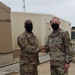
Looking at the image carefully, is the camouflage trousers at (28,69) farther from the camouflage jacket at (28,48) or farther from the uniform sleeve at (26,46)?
the uniform sleeve at (26,46)

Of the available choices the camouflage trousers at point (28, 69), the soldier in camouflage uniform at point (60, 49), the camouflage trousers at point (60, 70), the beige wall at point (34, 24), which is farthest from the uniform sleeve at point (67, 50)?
the beige wall at point (34, 24)

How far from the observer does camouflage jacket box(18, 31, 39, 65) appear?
16.4 ft

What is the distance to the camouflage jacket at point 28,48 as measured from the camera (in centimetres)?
501

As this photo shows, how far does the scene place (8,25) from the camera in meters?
11.6

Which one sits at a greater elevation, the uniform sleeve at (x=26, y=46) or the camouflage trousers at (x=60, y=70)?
the uniform sleeve at (x=26, y=46)

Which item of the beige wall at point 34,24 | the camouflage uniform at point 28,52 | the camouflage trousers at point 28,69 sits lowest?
the camouflage trousers at point 28,69

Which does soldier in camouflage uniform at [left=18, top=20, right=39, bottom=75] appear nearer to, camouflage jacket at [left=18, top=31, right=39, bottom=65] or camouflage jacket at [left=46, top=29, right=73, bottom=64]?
camouflage jacket at [left=18, top=31, right=39, bottom=65]

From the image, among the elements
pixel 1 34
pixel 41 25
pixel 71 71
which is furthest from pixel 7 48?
pixel 41 25

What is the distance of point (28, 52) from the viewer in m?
5.04

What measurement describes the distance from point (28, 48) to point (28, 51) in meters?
0.07

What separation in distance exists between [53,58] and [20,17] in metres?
11.1

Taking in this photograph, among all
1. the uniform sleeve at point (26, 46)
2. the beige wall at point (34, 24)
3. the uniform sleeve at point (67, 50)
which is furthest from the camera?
the beige wall at point (34, 24)

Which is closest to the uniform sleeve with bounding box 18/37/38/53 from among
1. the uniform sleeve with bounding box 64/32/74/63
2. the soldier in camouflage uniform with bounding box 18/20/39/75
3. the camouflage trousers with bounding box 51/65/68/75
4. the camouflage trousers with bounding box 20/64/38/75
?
the soldier in camouflage uniform with bounding box 18/20/39/75

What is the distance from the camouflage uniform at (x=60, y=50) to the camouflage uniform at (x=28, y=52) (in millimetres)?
469
